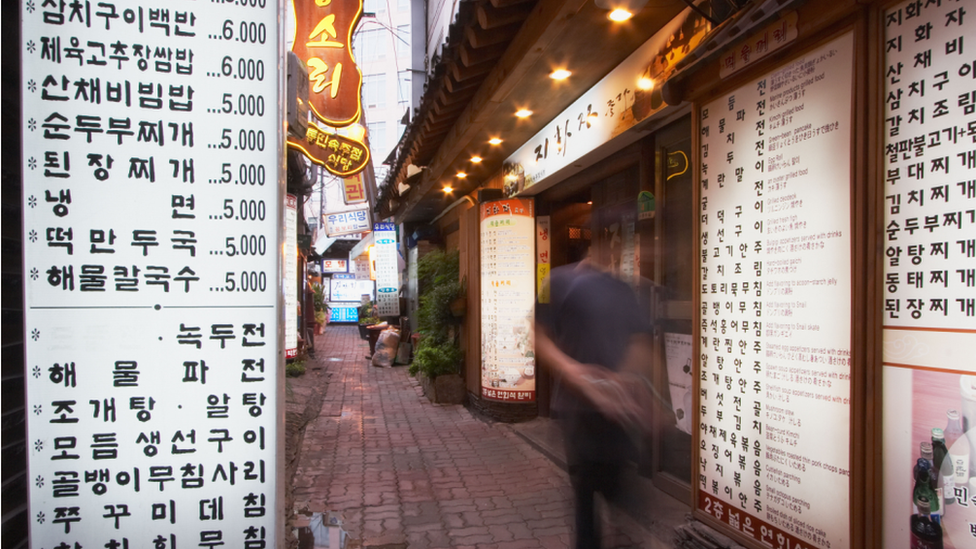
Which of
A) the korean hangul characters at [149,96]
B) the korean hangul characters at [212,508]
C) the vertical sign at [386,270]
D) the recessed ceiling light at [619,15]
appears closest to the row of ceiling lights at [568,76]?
the recessed ceiling light at [619,15]

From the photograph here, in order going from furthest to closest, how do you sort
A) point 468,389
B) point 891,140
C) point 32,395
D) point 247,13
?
point 468,389 → point 891,140 → point 247,13 → point 32,395

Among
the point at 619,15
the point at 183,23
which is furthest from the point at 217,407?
the point at 619,15

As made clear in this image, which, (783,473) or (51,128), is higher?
(51,128)

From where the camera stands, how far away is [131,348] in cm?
201

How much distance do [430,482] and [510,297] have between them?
296 centimetres

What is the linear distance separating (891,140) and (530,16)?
290 centimetres

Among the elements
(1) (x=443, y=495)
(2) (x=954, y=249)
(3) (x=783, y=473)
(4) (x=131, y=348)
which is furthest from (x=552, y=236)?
(4) (x=131, y=348)

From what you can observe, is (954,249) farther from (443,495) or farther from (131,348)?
(443,495)

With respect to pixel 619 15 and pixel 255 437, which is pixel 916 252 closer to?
pixel 619 15

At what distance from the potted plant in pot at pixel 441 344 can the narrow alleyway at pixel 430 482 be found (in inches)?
13.9

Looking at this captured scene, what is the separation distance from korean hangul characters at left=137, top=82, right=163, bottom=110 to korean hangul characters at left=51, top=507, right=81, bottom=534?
4.64ft

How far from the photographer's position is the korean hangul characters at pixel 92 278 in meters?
1.97

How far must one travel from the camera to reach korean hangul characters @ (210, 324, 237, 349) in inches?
81.7

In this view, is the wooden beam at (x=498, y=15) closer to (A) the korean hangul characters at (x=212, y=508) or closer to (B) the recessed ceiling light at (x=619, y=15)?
(B) the recessed ceiling light at (x=619, y=15)
